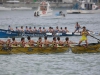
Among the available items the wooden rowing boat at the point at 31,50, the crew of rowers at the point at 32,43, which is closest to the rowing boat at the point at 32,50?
the wooden rowing boat at the point at 31,50

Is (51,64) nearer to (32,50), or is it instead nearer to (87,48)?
(32,50)

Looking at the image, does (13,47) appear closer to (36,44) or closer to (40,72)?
(36,44)

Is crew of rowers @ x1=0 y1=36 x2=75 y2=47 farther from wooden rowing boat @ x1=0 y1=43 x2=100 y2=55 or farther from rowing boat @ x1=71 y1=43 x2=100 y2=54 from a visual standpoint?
rowing boat @ x1=71 y1=43 x2=100 y2=54

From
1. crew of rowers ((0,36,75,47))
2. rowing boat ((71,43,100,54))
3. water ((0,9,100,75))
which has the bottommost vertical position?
water ((0,9,100,75))

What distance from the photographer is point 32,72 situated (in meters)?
43.1

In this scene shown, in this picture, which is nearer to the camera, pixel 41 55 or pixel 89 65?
pixel 89 65

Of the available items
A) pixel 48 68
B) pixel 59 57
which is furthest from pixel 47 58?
pixel 48 68

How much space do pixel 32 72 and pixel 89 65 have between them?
5.47 metres

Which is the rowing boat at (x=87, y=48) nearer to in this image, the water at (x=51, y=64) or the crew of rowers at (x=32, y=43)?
the water at (x=51, y=64)

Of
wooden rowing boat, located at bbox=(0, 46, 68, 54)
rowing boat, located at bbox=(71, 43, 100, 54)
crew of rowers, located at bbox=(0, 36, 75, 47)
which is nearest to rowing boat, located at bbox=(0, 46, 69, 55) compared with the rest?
wooden rowing boat, located at bbox=(0, 46, 68, 54)

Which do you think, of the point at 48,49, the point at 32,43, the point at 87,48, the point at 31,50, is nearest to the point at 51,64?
the point at 48,49

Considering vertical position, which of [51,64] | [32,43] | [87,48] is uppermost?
[32,43]

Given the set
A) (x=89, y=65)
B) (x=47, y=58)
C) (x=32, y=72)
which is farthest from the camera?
(x=47, y=58)

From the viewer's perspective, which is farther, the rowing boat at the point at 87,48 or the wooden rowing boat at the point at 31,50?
the rowing boat at the point at 87,48
